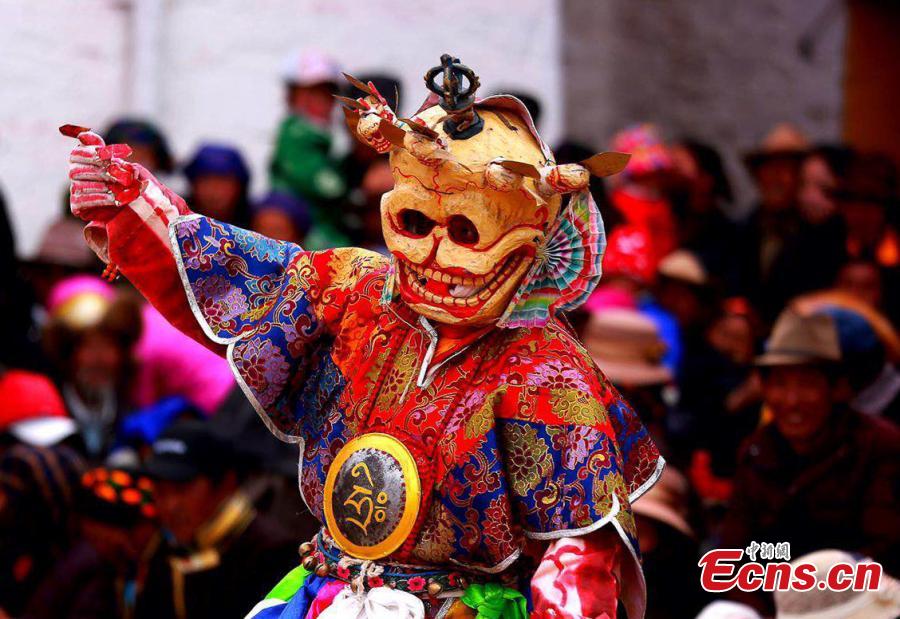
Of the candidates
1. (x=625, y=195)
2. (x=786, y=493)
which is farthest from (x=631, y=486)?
(x=625, y=195)

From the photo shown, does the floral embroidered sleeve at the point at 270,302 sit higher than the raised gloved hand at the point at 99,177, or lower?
lower

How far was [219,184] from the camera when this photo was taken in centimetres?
862

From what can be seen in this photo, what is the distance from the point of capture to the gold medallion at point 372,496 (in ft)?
14.2

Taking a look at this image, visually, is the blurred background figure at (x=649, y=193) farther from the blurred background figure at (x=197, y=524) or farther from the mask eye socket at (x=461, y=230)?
the mask eye socket at (x=461, y=230)

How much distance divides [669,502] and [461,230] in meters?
2.61

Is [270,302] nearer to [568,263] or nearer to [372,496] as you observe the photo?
[372,496]

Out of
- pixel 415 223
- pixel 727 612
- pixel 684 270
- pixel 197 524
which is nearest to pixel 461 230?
pixel 415 223

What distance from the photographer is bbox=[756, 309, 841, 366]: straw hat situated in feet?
21.9

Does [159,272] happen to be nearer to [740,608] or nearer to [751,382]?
[740,608]

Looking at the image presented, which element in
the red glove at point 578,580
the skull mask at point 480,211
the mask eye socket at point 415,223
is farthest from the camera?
the mask eye socket at point 415,223

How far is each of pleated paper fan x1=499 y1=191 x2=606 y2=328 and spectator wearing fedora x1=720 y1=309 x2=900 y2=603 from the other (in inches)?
87.0

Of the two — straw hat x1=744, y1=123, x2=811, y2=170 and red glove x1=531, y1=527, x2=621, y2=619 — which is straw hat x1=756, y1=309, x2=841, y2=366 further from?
straw hat x1=744, y1=123, x2=811, y2=170

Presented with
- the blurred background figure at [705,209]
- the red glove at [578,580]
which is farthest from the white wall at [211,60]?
the red glove at [578,580]

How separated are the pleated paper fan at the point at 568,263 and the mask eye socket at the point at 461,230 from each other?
178mm
